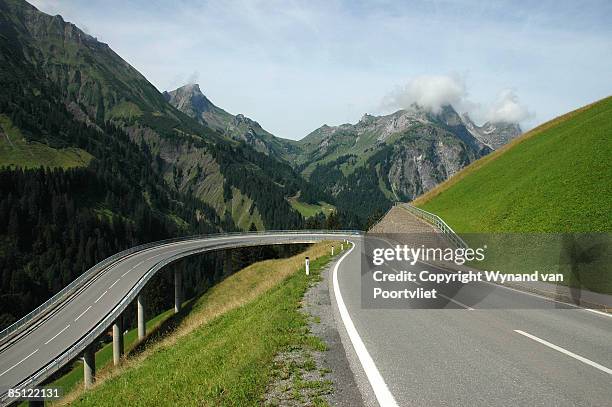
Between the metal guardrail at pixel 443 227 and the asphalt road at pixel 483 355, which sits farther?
the metal guardrail at pixel 443 227

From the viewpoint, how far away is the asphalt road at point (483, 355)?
18.5 ft

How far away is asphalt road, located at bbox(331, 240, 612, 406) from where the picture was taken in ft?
18.5

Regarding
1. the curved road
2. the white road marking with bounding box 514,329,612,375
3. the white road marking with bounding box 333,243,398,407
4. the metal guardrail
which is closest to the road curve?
the white road marking with bounding box 333,243,398,407

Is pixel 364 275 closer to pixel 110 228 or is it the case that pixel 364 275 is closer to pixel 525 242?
pixel 525 242

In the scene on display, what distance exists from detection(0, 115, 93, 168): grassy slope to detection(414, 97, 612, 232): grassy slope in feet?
594

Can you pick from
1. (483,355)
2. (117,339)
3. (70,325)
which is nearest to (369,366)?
(483,355)

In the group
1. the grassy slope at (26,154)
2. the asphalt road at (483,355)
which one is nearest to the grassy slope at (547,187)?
the asphalt road at (483,355)

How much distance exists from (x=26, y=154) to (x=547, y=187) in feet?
681

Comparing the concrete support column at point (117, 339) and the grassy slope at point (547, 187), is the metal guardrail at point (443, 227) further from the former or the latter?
the concrete support column at point (117, 339)

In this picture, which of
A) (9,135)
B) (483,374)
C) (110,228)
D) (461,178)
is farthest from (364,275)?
(9,135)

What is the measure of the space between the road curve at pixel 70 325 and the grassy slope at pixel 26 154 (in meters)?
144

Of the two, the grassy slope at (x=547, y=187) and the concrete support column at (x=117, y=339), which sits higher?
the grassy slope at (x=547, y=187)

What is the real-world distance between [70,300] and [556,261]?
156 feet

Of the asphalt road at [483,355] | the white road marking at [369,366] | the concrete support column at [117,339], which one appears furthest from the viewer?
the concrete support column at [117,339]
